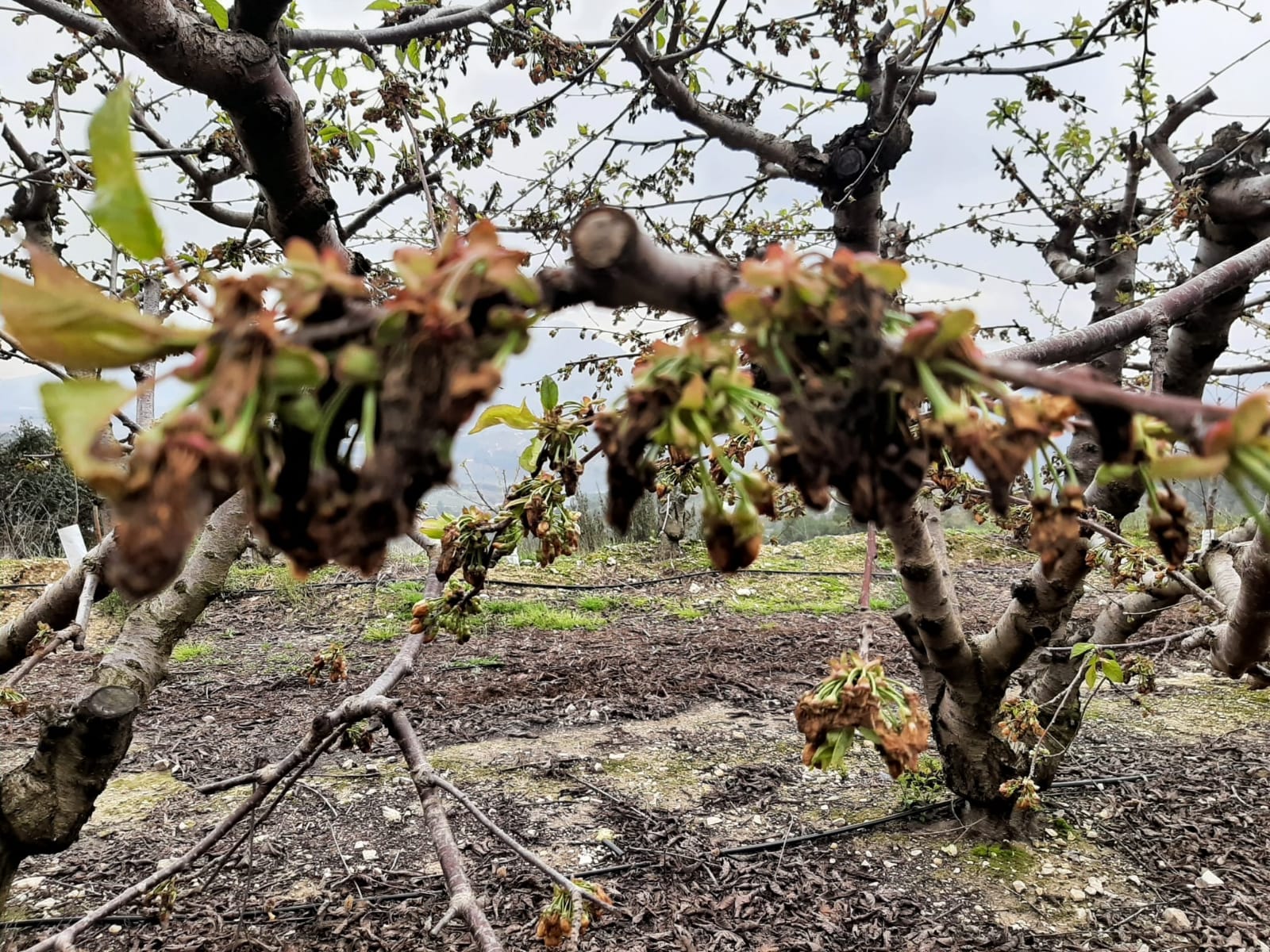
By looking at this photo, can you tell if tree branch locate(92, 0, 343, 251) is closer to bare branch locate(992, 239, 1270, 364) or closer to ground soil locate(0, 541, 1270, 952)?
ground soil locate(0, 541, 1270, 952)

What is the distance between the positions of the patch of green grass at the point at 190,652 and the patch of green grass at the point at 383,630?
51.0 inches

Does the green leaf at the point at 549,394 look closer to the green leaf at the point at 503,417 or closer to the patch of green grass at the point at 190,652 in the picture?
the green leaf at the point at 503,417

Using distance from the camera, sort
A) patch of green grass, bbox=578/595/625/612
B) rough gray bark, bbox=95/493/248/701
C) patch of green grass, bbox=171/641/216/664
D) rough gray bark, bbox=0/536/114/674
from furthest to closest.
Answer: patch of green grass, bbox=578/595/625/612 → patch of green grass, bbox=171/641/216/664 → rough gray bark, bbox=0/536/114/674 → rough gray bark, bbox=95/493/248/701

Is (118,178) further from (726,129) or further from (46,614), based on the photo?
(726,129)

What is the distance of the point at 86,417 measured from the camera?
36 cm

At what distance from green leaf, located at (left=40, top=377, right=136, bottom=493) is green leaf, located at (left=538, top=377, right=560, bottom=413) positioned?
71 centimetres

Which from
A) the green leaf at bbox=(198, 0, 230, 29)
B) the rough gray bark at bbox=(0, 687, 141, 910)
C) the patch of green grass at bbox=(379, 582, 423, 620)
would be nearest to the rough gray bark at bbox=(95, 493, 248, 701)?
the rough gray bark at bbox=(0, 687, 141, 910)

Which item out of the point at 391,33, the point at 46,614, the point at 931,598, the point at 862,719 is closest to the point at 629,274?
the point at 862,719

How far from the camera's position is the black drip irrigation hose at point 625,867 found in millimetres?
2604

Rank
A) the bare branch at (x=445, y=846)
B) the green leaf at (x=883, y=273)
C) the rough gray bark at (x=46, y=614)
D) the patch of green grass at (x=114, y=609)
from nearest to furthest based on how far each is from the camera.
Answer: the green leaf at (x=883, y=273) < the bare branch at (x=445, y=846) < the rough gray bark at (x=46, y=614) < the patch of green grass at (x=114, y=609)

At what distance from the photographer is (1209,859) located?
112 inches

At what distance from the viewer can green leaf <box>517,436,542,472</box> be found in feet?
3.94

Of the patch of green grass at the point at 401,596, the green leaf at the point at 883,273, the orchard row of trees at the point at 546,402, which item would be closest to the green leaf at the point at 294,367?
the orchard row of trees at the point at 546,402

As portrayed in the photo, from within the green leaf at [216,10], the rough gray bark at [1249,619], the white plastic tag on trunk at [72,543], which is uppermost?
the green leaf at [216,10]
